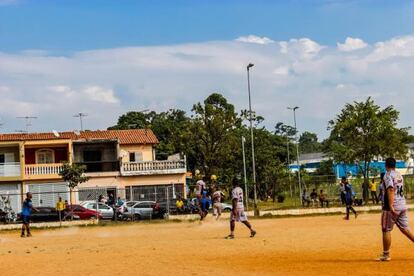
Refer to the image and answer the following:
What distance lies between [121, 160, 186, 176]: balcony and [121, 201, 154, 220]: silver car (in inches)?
641

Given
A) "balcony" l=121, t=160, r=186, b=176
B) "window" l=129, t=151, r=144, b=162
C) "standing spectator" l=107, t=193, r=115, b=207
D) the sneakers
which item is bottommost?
the sneakers

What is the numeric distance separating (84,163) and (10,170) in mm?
6034

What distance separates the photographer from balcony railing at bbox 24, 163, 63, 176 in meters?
57.4

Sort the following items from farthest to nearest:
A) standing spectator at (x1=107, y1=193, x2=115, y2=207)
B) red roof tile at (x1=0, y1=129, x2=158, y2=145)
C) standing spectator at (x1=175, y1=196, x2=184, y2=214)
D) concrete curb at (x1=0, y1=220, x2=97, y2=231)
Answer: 1. red roof tile at (x1=0, y1=129, x2=158, y2=145)
2. standing spectator at (x1=107, y1=193, x2=115, y2=207)
3. standing spectator at (x1=175, y1=196, x2=184, y2=214)
4. concrete curb at (x1=0, y1=220, x2=97, y2=231)

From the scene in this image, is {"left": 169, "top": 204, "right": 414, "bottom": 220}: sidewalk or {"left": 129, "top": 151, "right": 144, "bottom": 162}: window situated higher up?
{"left": 129, "top": 151, "right": 144, "bottom": 162}: window

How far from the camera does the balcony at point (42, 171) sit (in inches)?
2260

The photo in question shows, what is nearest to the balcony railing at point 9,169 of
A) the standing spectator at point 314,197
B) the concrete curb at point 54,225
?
the concrete curb at point 54,225

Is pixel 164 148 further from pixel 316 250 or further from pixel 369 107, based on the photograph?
pixel 316 250

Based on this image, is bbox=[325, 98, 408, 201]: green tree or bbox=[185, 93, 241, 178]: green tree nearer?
bbox=[325, 98, 408, 201]: green tree

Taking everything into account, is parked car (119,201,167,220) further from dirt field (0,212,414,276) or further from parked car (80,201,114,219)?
dirt field (0,212,414,276)

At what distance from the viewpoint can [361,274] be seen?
12312 mm

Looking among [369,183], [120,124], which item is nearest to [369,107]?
[369,183]

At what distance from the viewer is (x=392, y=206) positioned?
45.5ft

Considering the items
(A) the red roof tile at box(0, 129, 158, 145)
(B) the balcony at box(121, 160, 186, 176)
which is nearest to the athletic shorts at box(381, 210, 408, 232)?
(B) the balcony at box(121, 160, 186, 176)
